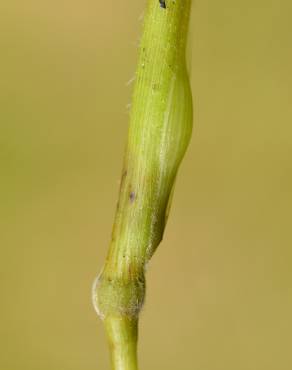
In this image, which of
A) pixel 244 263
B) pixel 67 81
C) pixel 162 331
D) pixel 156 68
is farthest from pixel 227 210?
pixel 156 68

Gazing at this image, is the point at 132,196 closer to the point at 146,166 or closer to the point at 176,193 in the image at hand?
the point at 146,166

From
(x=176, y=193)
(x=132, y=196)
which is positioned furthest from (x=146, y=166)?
(x=176, y=193)

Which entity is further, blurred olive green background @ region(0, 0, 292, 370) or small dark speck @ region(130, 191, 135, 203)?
blurred olive green background @ region(0, 0, 292, 370)

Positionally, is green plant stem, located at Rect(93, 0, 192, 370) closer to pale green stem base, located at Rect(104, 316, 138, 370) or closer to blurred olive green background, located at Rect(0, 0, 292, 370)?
pale green stem base, located at Rect(104, 316, 138, 370)

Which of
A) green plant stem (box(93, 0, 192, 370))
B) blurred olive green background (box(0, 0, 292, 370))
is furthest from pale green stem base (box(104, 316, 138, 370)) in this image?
blurred olive green background (box(0, 0, 292, 370))

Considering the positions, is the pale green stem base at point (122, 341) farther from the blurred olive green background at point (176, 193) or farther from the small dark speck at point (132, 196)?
the blurred olive green background at point (176, 193)

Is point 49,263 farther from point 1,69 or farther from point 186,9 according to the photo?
point 186,9
